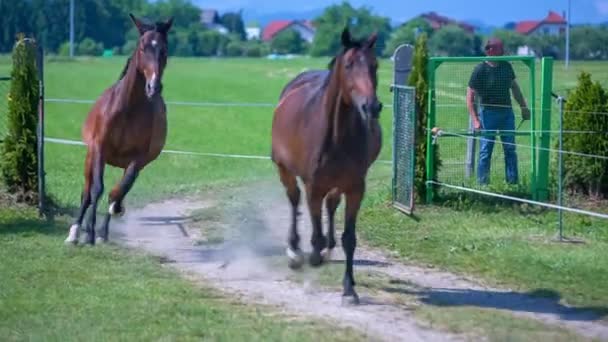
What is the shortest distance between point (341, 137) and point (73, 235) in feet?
12.4

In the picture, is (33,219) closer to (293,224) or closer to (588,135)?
(293,224)

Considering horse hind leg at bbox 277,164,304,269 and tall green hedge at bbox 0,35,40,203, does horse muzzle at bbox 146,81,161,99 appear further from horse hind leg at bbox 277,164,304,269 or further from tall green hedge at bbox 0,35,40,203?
tall green hedge at bbox 0,35,40,203

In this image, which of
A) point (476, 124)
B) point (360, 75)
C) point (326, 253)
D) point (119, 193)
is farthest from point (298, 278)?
point (476, 124)

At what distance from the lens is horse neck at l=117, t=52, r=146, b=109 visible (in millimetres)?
11206

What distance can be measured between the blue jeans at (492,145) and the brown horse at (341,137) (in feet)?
16.4

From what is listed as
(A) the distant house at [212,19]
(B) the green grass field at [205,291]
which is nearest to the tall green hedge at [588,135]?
(B) the green grass field at [205,291]

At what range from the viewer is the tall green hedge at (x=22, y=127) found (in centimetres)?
1330

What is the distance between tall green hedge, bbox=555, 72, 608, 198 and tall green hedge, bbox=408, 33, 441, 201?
1.79m

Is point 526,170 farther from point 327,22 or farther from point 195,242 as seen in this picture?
point 327,22

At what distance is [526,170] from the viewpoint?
15391 millimetres

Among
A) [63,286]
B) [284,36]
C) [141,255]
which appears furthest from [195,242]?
[284,36]

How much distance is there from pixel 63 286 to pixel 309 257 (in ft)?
7.14

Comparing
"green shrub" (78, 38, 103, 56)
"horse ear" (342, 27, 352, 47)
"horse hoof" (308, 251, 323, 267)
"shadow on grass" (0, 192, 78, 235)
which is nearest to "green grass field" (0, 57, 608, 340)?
"shadow on grass" (0, 192, 78, 235)

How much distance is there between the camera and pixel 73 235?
1130 centimetres
